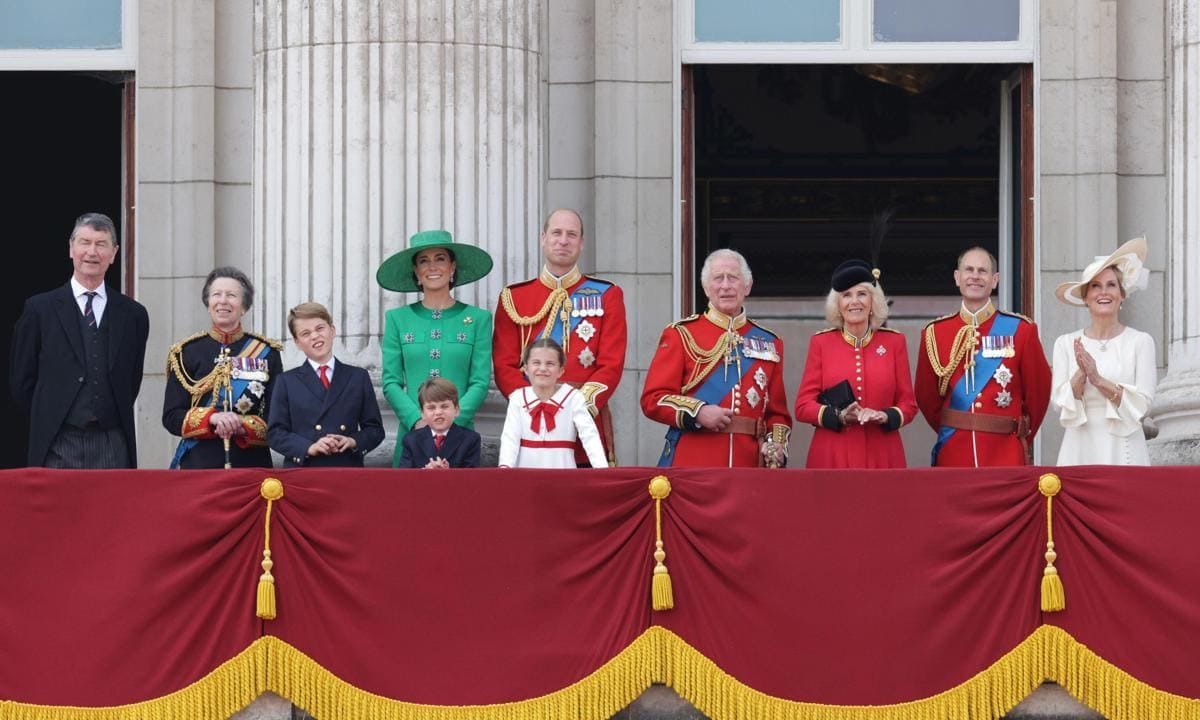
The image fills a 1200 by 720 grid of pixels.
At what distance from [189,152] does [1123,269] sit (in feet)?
17.8

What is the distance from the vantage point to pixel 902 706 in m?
11.1

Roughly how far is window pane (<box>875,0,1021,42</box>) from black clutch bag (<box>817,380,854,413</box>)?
3197 mm

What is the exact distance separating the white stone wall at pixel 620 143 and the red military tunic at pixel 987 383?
7.59 feet

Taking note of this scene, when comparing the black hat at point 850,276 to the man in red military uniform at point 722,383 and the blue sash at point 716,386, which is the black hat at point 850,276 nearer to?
the man in red military uniform at point 722,383

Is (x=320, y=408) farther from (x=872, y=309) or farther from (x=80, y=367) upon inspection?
(x=872, y=309)

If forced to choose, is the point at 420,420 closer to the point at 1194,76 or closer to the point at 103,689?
the point at 103,689

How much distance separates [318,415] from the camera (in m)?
12.1

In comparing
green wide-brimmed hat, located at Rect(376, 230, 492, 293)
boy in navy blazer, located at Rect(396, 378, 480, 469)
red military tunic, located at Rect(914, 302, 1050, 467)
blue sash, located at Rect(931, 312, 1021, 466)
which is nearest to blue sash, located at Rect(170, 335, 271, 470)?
green wide-brimmed hat, located at Rect(376, 230, 492, 293)

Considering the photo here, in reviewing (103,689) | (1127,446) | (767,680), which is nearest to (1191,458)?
(1127,446)

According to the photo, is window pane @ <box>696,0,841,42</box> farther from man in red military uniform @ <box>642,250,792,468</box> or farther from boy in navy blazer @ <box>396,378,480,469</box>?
boy in navy blazer @ <box>396,378,480,469</box>

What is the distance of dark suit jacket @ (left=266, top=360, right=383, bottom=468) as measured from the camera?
39.5 ft

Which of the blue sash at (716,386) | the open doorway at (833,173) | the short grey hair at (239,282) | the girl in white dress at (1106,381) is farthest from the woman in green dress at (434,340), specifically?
the open doorway at (833,173)

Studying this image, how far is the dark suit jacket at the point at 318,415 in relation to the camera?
1204 cm

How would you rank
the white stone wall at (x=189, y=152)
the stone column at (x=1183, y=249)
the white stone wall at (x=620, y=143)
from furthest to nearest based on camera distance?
the white stone wall at (x=189, y=152)
the white stone wall at (x=620, y=143)
the stone column at (x=1183, y=249)
